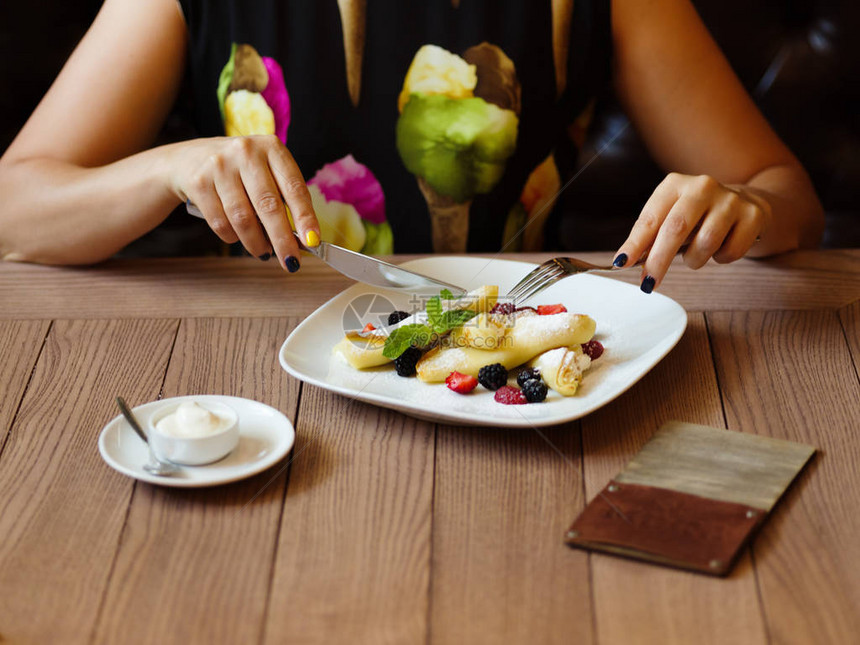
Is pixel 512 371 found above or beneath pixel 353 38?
beneath

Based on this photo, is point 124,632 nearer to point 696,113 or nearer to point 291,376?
point 291,376

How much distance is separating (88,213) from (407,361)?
1.61 feet

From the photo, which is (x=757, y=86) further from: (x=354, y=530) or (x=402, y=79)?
(x=354, y=530)

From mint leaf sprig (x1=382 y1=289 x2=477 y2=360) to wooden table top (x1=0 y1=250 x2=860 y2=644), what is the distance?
0.21ft

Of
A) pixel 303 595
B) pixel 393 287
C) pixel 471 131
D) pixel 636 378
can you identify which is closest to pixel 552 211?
pixel 471 131

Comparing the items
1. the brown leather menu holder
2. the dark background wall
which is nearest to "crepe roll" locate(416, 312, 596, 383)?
the brown leather menu holder

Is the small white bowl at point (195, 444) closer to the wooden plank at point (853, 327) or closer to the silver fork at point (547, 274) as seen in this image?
the silver fork at point (547, 274)

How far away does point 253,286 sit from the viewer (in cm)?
103

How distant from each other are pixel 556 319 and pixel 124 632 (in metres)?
0.47

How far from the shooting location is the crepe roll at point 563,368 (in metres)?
0.79

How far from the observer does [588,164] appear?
164 centimetres

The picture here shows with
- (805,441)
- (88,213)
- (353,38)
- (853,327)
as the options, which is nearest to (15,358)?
(88,213)

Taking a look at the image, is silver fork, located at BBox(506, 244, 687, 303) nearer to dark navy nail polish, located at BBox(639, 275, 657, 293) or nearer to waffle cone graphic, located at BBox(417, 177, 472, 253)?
dark navy nail polish, located at BBox(639, 275, 657, 293)

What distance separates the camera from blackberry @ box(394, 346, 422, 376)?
0.83 meters
